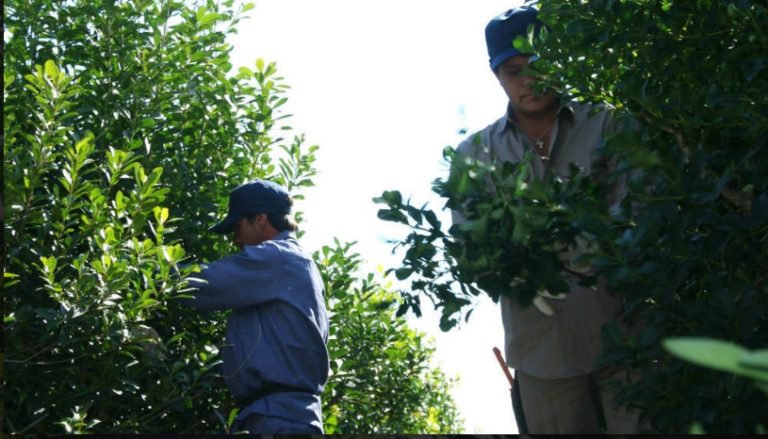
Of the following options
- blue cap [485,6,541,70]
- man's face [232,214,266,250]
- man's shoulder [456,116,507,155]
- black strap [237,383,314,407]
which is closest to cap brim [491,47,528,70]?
blue cap [485,6,541,70]

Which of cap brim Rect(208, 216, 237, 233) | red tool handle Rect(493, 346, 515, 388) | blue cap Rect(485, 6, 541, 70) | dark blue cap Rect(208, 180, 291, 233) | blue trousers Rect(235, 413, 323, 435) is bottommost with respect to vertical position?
blue trousers Rect(235, 413, 323, 435)

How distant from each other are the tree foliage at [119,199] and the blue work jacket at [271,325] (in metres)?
0.18

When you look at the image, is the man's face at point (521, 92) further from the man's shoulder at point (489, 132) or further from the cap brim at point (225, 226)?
the cap brim at point (225, 226)

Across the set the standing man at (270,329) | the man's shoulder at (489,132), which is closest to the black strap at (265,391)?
the standing man at (270,329)

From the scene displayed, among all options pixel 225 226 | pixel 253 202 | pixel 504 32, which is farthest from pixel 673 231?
pixel 225 226

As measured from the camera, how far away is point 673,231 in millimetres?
2455

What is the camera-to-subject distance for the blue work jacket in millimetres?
4559

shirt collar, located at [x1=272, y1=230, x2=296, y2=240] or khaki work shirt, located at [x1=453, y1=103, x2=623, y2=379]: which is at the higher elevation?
shirt collar, located at [x1=272, y1=230, x2=296, y2=240]

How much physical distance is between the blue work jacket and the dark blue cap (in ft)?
0.72

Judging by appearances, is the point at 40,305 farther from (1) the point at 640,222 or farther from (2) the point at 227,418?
(1) the point at 640,222

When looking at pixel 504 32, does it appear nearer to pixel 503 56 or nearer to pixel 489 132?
pixel 503 56

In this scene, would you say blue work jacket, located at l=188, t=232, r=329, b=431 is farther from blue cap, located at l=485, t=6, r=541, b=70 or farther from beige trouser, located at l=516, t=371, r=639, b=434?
blue cap, located at l=485, t=6, r=541, b=70

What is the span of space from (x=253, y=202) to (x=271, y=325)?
2.21 ft

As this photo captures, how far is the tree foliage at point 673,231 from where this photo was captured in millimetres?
2461
